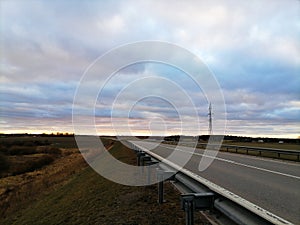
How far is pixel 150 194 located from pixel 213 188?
4.93m

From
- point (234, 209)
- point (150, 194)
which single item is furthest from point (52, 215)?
point (234, 209)

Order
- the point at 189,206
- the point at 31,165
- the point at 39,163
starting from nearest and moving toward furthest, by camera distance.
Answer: the point at 189,206, the point at 31,165, the point at 39,163

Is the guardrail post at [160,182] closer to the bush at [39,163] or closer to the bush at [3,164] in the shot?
the bush at [39,163]

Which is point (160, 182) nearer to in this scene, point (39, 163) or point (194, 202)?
point (194, 202)

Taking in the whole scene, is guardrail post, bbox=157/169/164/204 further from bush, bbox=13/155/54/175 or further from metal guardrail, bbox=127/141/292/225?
bush, bbox=13/155/54/175

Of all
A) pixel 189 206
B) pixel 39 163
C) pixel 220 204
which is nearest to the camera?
pixel 220 204

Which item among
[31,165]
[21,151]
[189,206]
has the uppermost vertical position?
[21,151]

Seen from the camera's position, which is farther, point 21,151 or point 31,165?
point 21,151

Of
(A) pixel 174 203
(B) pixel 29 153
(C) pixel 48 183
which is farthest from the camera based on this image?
(B) pixel 29 153

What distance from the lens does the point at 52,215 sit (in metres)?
11.6

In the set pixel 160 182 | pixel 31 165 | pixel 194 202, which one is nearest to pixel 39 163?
pixel 31 165

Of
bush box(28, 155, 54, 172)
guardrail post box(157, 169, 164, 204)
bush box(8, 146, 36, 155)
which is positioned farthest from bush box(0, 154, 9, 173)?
guardrail post box(157, 169, 164, 204)

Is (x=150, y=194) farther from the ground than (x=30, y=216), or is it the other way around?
(x=150, y=194)

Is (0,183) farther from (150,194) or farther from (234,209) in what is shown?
(234,209)
